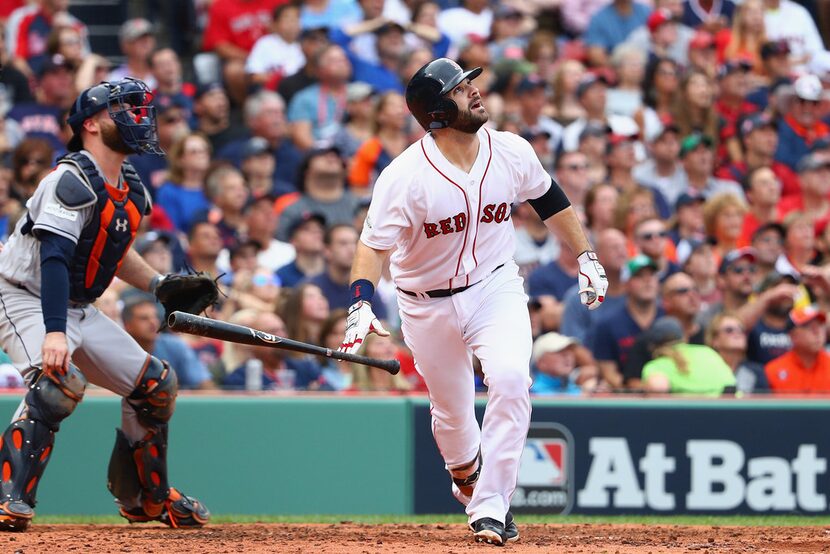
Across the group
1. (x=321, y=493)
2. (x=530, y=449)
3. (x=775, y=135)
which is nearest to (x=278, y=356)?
(x=321, y=493)

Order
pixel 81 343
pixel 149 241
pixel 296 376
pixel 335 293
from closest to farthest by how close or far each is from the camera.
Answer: pixel 81 343 < pixel 296 376 < pixel 149 241 < pixel 335 293

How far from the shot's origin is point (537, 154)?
12188 millimetres

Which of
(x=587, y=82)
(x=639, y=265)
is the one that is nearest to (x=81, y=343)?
(x=639, y=265)

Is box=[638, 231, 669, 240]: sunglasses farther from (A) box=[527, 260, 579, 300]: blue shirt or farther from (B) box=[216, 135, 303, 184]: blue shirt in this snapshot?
(B) box=[216, 135, 303, 184]: blue shirt

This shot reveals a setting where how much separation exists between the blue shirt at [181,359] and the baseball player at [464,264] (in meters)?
2.79

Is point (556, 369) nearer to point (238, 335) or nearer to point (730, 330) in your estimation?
point (730, 330)

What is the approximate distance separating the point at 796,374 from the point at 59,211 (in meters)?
5.62

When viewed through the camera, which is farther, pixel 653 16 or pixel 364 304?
pixel 653 16

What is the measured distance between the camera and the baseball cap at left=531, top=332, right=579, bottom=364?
9539 mm

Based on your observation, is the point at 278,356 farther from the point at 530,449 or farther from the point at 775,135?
the point at 775,135

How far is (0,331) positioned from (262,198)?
172 inches

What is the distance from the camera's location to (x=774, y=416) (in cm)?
928

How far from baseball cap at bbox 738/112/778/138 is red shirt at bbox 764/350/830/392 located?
364 centimetres

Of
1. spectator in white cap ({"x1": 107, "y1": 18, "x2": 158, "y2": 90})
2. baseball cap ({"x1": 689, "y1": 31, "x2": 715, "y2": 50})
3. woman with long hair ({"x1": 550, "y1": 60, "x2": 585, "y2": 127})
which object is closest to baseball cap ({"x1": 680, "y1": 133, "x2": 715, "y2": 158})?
woman with long hair ({"x1": 550, "y1": 60, "x2": 585, "y2": 127})
